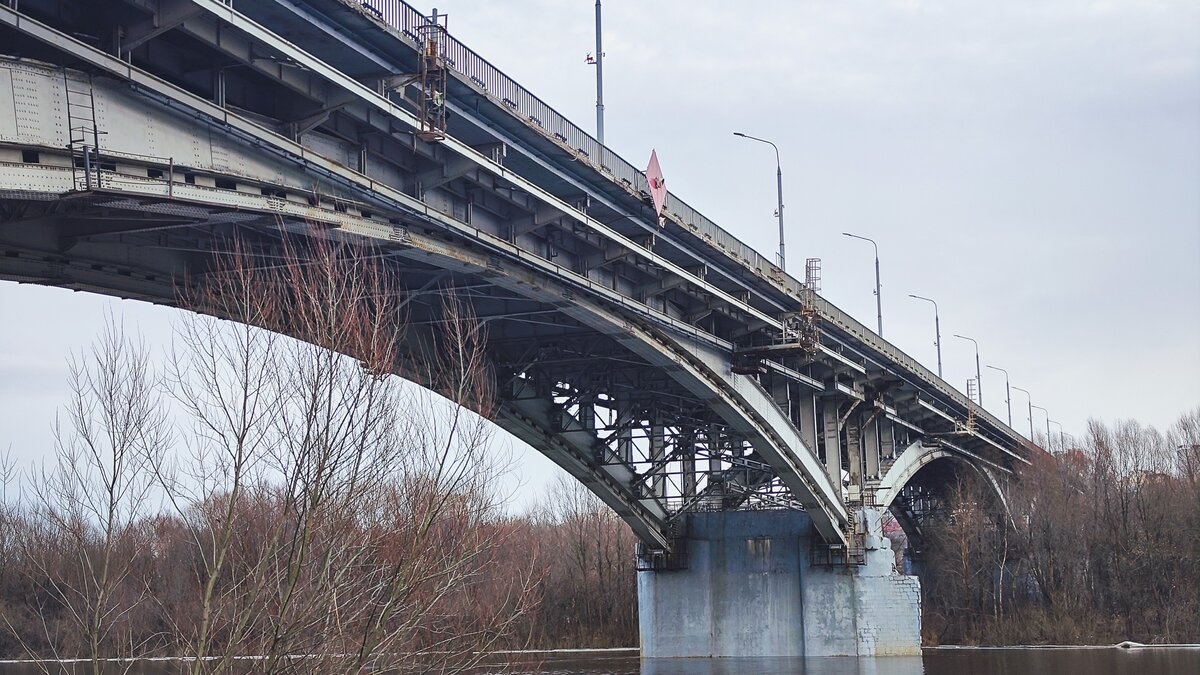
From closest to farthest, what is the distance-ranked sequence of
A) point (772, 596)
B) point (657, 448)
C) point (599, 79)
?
1. point (599, 79)
2. point (657, 448)
3. point (772, 596)

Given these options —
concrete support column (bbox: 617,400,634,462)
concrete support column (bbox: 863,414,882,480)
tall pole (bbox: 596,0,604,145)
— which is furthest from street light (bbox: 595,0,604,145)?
concrete support column (bbox: 863,414,882,480)

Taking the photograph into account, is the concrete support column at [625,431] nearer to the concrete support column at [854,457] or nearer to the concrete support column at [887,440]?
the concrete support column at [854,457]

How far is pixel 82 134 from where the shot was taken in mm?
15117

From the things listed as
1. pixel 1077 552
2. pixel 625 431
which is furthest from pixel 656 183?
pixel 1077 552

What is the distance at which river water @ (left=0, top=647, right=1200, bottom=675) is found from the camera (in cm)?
4299

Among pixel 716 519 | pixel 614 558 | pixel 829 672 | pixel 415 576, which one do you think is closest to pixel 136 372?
pixel 415 576

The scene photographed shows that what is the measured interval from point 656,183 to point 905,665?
22.4 metres

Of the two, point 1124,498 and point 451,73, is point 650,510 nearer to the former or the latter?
point 451,73

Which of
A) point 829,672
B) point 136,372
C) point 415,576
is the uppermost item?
point 136,372

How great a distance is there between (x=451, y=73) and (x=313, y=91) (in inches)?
107

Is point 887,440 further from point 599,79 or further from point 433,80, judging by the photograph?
point 433,80

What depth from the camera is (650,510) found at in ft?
149

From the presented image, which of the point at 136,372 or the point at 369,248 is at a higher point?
the point at 369,248

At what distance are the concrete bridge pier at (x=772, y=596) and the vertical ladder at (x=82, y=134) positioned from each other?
34.8m
